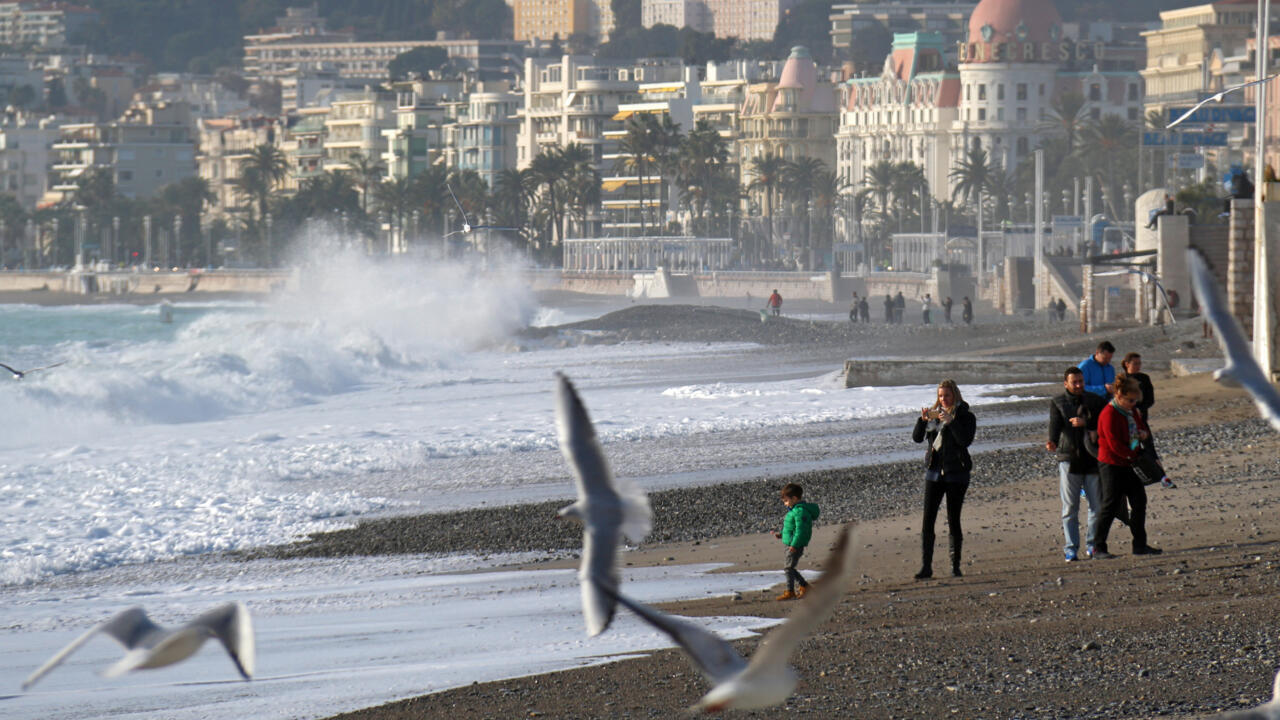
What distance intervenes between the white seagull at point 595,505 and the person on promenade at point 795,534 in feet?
22.1

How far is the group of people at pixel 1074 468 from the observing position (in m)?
10.6

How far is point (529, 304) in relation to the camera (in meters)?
69.4

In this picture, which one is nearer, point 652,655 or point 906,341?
point 652,655

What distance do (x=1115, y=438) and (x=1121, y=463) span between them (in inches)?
6.3

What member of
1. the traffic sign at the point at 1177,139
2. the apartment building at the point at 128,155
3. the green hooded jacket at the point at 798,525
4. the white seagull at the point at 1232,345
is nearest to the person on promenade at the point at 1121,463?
the green hooded jacket at the point at 798,525

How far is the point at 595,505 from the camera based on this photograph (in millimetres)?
3695

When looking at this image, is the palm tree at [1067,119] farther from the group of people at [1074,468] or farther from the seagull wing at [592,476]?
the seagull wing at [592,476]

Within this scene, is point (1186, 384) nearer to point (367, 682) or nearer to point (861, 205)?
point (367, 682)

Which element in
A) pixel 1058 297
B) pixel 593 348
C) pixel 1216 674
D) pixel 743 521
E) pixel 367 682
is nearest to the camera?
pixel 1216 674

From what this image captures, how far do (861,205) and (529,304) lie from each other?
53.0 meters

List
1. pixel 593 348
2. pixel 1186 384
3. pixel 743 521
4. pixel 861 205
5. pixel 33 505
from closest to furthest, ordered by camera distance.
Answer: pixel 743 521 < pixel 33 505 < pixel 1186 384 < pixel 593 348 < pixel 861 205

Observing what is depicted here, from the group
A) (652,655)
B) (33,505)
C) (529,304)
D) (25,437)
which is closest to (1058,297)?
(529,304)

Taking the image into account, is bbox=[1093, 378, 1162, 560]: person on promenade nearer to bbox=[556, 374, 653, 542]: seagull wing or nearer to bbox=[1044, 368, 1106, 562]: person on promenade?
bbox=[1044, 368, 1106, 562]: person on promenade

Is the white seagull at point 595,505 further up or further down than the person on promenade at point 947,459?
further up
